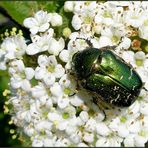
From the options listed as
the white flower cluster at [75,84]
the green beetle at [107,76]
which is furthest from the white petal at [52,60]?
the green beetle at [107,76]

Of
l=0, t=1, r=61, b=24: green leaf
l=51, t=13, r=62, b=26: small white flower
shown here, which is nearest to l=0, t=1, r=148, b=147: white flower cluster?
l=51, t=13, r=62, b=26: small white flower

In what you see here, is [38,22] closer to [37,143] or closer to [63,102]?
[63,102]

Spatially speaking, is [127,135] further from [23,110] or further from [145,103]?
[23,110]

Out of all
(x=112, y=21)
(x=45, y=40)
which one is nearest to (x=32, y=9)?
(x=45, y=40)

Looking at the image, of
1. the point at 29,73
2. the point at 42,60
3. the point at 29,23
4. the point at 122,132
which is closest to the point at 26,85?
the point at 29,73

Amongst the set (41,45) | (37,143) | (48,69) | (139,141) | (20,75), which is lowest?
(37,143)

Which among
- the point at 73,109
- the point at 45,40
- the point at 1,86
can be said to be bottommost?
the point at 1,86
